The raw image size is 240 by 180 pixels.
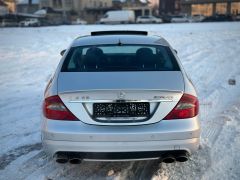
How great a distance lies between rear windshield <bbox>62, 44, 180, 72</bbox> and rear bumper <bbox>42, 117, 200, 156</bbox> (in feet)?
2.68

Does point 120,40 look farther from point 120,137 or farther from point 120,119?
point 120,137

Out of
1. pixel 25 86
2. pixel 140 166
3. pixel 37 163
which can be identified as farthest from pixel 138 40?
pixel 25 86

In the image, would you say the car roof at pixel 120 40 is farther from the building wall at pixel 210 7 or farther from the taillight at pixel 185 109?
the building wall at pixel 210 7

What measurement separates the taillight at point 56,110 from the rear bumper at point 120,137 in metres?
0.06

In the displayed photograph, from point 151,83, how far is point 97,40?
4.88ft

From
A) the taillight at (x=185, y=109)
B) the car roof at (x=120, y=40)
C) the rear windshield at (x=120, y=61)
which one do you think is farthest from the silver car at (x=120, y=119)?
the car roof at (x=120, y=40)

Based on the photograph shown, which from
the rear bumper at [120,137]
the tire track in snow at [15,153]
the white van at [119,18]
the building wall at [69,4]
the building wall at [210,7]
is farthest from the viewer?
the building wall at [69,4]

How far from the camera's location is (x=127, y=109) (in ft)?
12.2

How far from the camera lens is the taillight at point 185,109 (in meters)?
3.76

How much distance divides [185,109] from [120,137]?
2.38ft

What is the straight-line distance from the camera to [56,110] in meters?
3.79

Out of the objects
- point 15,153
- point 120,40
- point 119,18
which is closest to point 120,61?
Result: point 120,40

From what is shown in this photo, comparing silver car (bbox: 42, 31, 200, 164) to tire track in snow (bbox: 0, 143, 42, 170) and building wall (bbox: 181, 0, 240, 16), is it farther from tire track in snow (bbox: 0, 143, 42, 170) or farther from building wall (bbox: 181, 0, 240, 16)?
building wall (bbox: 181, 0, 240, 16)

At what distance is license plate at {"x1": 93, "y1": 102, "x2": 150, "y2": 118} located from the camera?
12.1 feet
